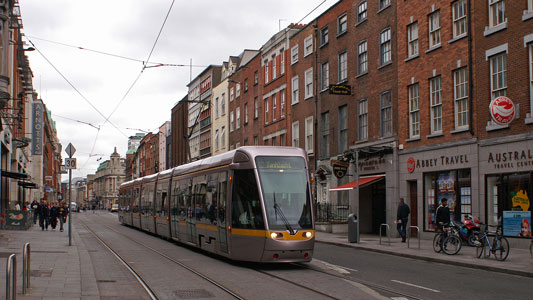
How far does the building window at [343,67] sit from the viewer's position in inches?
1324

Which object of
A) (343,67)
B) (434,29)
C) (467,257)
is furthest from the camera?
(343,67)

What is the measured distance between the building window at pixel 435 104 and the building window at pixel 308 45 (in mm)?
13794

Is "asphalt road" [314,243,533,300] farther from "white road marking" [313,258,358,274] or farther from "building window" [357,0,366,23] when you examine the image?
"building window" [357,0,366,23]

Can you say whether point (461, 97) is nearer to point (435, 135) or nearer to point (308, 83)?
point (435, 135)

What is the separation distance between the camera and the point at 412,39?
27062 mm

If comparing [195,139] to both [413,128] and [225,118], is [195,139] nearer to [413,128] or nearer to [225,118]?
[225,118]

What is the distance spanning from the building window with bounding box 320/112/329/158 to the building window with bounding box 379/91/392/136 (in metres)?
6.57

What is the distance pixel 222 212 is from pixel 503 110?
33.6ft

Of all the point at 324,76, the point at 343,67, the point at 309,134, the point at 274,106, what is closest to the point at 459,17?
the point at 343,67

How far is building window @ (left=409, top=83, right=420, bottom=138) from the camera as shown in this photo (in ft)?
87.0

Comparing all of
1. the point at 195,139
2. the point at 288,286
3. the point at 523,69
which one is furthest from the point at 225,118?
the point at 288,286

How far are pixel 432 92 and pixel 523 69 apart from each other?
5533mm

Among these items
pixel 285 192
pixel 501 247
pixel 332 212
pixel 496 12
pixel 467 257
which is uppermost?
pixel 496 12

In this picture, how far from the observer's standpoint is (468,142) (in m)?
22.7
